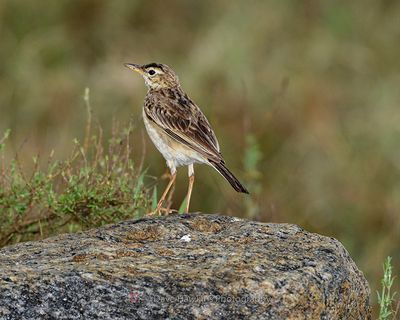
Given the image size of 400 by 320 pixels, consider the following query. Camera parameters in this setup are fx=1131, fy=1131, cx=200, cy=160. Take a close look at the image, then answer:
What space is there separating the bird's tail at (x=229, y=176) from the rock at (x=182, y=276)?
3.61 feet

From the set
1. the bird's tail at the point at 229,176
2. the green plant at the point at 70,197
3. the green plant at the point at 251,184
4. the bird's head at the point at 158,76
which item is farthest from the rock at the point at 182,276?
the green plant at the point at 251,184

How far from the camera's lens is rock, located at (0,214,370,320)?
18.4 ft

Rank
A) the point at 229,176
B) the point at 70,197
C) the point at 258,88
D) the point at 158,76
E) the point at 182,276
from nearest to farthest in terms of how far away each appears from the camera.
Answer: the point at 182,276, the point at 229,176, the point at 70,197, the point at 158,76, the point at 258,88

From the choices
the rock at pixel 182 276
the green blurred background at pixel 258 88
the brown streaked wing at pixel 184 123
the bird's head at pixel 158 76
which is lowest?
the green blurred background at pixel 258 88

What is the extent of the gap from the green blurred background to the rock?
4.33 m

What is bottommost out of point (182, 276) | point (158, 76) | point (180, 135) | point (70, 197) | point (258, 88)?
point (258, 88)

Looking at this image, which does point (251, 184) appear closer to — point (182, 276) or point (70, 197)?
point (70, 197)

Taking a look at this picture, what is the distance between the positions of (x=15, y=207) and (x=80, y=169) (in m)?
0.58

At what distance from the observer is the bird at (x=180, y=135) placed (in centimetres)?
842

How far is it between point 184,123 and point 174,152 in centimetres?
26

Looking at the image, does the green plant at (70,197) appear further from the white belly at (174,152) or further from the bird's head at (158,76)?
the bird's head at (158,76)

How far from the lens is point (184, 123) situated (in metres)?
8.82

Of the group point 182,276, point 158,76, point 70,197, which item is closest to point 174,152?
point 70,197

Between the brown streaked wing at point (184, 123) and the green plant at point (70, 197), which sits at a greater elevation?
the brown streaked wing at point (184, 123)
